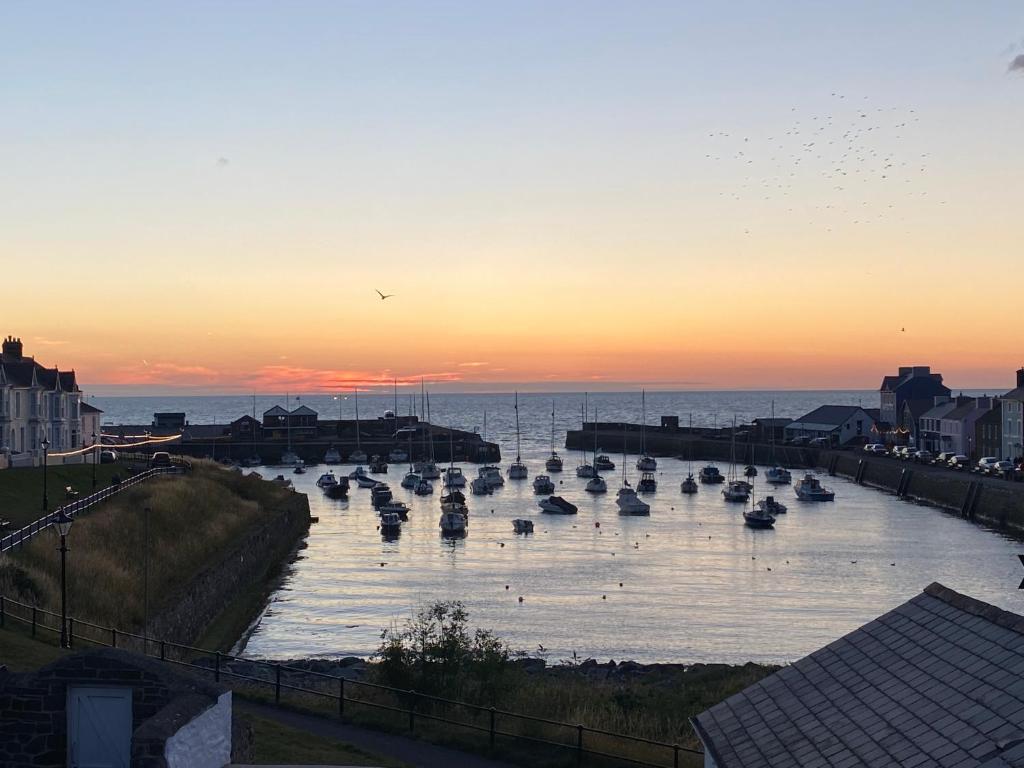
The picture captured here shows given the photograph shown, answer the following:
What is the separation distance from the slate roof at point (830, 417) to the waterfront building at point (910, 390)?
6.94 meters

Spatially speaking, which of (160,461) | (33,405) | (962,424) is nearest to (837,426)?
(962,424)

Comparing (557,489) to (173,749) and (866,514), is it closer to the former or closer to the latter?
(866,514)

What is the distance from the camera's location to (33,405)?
7925 centimetres

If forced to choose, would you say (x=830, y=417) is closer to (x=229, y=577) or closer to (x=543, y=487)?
(x=543, y=487)

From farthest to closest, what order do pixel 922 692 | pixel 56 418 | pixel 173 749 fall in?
pixel 56 418
pixel 173 749
pixel 922 692

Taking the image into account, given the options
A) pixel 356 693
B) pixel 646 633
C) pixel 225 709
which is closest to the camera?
pixel 225 709

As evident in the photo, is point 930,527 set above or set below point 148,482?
below

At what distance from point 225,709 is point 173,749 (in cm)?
154

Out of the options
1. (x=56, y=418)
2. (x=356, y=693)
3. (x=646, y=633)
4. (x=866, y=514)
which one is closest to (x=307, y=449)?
(x=56, y=418)

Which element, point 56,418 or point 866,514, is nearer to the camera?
point 56,418

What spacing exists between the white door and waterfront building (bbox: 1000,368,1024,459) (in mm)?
104784

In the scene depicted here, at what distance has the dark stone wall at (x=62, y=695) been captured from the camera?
49.9 ft

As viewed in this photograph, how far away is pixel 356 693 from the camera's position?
2747 centimetres

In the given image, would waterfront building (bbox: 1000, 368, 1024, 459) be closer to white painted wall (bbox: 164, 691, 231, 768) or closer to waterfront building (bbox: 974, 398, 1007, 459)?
waterfront building (bbox: 974, 398, 1007, 459)
